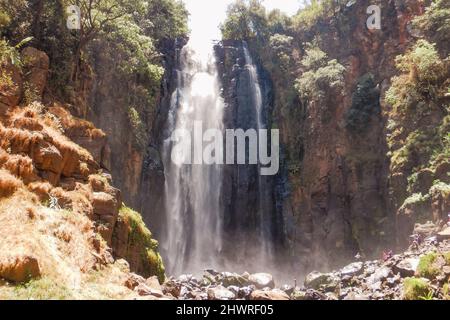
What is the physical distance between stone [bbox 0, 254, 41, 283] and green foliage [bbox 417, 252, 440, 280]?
9.41 metres

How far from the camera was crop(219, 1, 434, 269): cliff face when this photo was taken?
24172mm

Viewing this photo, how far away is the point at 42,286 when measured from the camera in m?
7.37

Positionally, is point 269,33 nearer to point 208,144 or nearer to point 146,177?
point 208,144

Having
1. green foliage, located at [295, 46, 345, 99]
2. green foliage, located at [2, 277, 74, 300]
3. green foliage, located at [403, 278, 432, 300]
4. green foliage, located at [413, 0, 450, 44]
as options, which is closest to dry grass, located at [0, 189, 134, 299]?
green foliage, located at [2, 277, 74, 300]

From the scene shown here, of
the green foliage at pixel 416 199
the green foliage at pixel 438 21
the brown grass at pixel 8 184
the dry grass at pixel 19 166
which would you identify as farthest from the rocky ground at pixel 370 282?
the green foliage at pixel 438 21

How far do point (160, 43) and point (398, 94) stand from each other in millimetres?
19547

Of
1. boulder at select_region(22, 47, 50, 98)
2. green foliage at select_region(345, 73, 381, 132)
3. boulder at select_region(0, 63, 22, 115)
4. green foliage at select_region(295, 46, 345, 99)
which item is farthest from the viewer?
green foliage at select_region(295, 46, 345, 99)

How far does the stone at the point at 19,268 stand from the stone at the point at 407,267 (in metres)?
10.3

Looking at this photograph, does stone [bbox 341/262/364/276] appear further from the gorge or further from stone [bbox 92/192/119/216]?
stone [bbox 92/192/119/216]

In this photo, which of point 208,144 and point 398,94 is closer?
point 398,94

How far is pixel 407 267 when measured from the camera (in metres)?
12.4

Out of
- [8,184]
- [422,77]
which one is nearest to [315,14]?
[422,77]

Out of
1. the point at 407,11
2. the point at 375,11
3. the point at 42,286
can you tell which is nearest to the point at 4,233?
the point at 42,286

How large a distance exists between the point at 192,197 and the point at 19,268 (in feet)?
69.6
